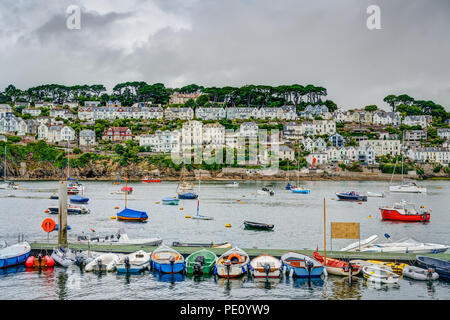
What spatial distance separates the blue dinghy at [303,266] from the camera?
1702 cm

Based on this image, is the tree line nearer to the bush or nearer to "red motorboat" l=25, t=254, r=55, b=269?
the bush

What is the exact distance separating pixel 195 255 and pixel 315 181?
247 feet

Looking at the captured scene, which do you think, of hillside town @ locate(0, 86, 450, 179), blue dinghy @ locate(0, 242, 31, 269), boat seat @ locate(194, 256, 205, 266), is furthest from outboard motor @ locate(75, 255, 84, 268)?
hillside town @ locate(0, 86, 450, 179)

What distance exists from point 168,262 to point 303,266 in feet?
15.8

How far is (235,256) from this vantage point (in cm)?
1775

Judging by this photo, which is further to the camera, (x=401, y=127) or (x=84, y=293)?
(x=401, y=127)

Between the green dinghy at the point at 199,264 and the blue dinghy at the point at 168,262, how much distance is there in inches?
11.4

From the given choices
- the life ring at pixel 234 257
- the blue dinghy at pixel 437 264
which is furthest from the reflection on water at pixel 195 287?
the life ring at pixel 234 257

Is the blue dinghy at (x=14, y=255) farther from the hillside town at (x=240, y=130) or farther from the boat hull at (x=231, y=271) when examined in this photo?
the hillside town at (x=240, y=130)

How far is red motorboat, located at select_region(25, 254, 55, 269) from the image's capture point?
1842 cm

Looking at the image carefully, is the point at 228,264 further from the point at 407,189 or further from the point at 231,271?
the point at 407,189

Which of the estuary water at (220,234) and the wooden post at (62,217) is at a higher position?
the wooden post at (62,217)

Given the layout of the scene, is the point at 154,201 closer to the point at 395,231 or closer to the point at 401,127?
the point at 395,231
